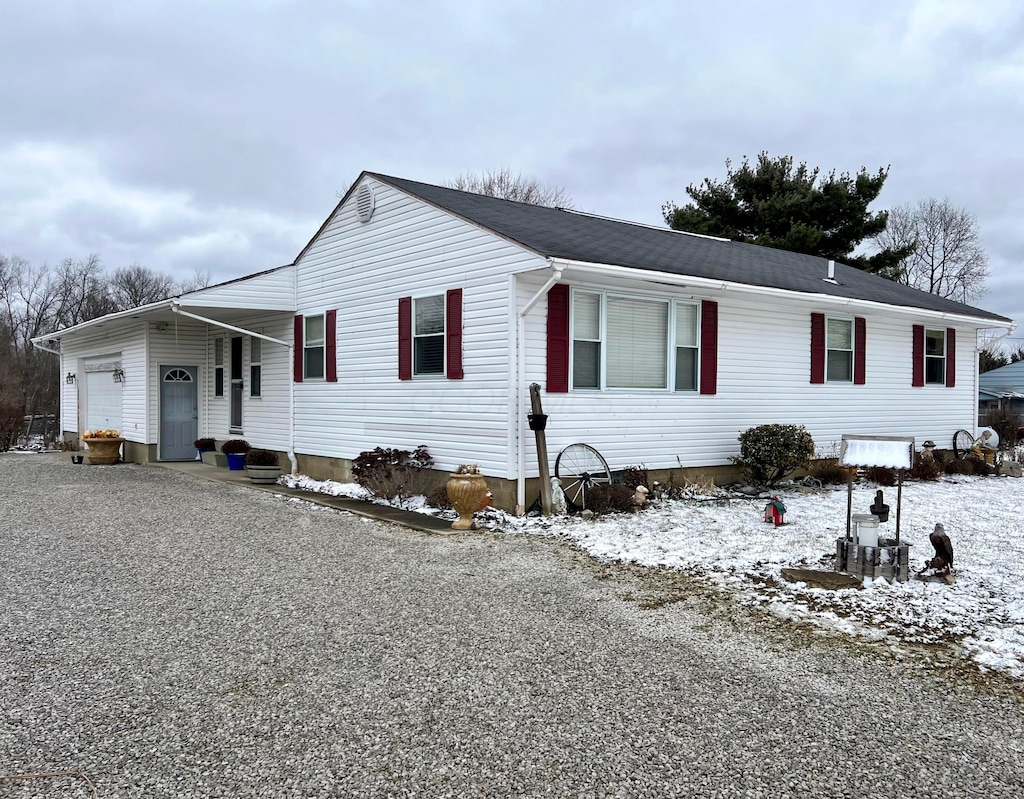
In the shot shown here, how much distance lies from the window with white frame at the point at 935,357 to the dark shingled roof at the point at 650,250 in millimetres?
559

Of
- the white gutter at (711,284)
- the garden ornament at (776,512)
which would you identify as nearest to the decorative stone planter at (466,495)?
the white gutter at (711,284)

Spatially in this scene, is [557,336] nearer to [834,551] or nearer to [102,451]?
[834,551]

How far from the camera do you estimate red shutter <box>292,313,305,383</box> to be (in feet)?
41.2

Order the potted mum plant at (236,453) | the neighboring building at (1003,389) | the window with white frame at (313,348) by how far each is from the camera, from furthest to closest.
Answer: the neighboring building at (1003,389), the potted mum plant at (236,453), the window with white frame at (313,348)

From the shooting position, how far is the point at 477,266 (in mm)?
9188

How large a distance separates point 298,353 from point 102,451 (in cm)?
539

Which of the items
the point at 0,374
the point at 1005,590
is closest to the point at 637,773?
the point at 1005,590

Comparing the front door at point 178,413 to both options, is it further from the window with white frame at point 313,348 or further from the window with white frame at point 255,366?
the window with white frame at point 313,348

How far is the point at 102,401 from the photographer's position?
55.7 ft

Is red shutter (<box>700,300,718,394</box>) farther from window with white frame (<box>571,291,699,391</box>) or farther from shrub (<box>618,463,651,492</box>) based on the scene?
shrub (<box>618,463,651,492</box>)

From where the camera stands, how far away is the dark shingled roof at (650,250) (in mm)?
9219

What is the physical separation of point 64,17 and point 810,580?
1242 centimetres

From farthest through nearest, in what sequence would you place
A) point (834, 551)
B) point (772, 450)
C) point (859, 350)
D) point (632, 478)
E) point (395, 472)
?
1. point (859, 350)
2. point (772, 450)
3. point (395, 472)
4. point (632, 478)
5. point (834, 551)

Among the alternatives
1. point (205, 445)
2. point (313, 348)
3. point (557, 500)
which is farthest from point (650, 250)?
point (205, 445)
